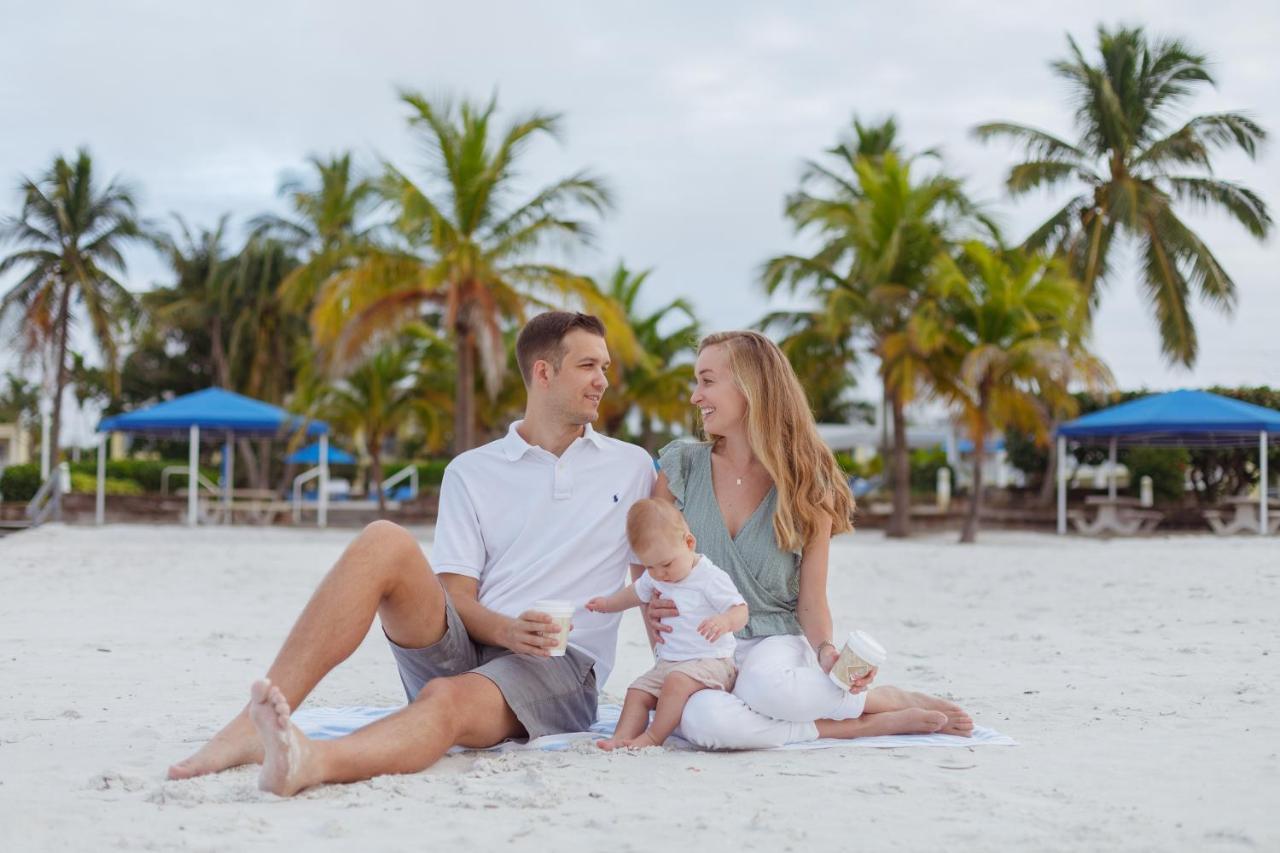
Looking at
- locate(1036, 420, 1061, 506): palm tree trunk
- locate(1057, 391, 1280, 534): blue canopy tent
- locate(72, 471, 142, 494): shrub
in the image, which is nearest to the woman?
locate(1057, 391, 1280, 534): blue canopy tent

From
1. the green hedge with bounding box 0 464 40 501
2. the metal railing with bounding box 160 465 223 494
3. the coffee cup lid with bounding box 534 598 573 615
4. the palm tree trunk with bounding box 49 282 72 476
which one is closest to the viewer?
the coffee cup lid with bounding box 534 598 573 615

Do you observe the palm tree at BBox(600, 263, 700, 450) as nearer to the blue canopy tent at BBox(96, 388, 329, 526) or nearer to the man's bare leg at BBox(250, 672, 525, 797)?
the blue canopy tent at BBox(96, 388, 329, 526)

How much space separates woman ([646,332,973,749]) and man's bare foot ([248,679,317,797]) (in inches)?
44.4

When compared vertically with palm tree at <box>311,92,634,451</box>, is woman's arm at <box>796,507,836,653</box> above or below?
below

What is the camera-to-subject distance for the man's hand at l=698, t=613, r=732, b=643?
3521mm

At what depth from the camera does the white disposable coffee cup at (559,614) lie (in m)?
3.27

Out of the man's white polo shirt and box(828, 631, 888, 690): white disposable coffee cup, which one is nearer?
box(828, 631, 888, 690): white disposable coffee cup

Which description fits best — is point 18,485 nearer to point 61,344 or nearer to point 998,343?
point 61,344

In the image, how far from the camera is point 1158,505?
70.1 ft

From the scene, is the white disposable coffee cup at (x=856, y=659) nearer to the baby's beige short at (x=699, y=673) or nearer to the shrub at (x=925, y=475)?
the baby's beige short at (x=699, y=673)

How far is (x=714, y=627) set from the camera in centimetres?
352

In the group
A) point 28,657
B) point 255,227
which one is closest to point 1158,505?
point 28,657

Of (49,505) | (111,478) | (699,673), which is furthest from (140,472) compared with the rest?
(699,673)

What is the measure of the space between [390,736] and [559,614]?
1.73 feet
